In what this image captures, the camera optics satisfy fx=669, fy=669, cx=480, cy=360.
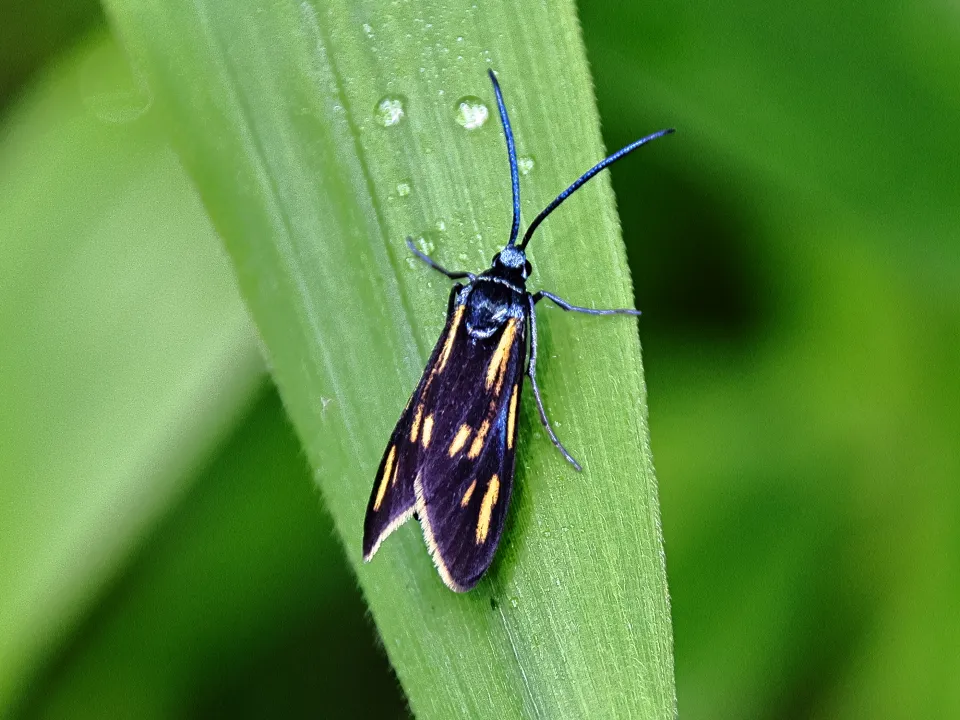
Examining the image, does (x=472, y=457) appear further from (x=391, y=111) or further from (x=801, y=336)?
(x=801, y=336)

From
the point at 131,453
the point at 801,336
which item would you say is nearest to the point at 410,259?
the point at 131,453

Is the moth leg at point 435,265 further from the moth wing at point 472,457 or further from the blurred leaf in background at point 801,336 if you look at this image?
the blurred leaf in background at point 801,336

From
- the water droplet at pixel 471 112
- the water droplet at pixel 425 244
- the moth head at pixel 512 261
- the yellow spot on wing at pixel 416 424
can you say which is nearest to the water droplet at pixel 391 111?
the water droplet at pixel 471 112

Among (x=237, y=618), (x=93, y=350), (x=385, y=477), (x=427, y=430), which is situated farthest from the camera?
(x=237, y=618)

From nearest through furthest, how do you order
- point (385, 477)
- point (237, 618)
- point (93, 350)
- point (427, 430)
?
point (385, 477)
point (427, 430)
point (93, 350)
point (237, 618)

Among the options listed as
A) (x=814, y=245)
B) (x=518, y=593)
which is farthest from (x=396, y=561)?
(x=814, y=245)

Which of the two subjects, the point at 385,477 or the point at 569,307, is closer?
the point at 385,477

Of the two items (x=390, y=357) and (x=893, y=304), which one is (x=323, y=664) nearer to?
(x=390, y=357)
